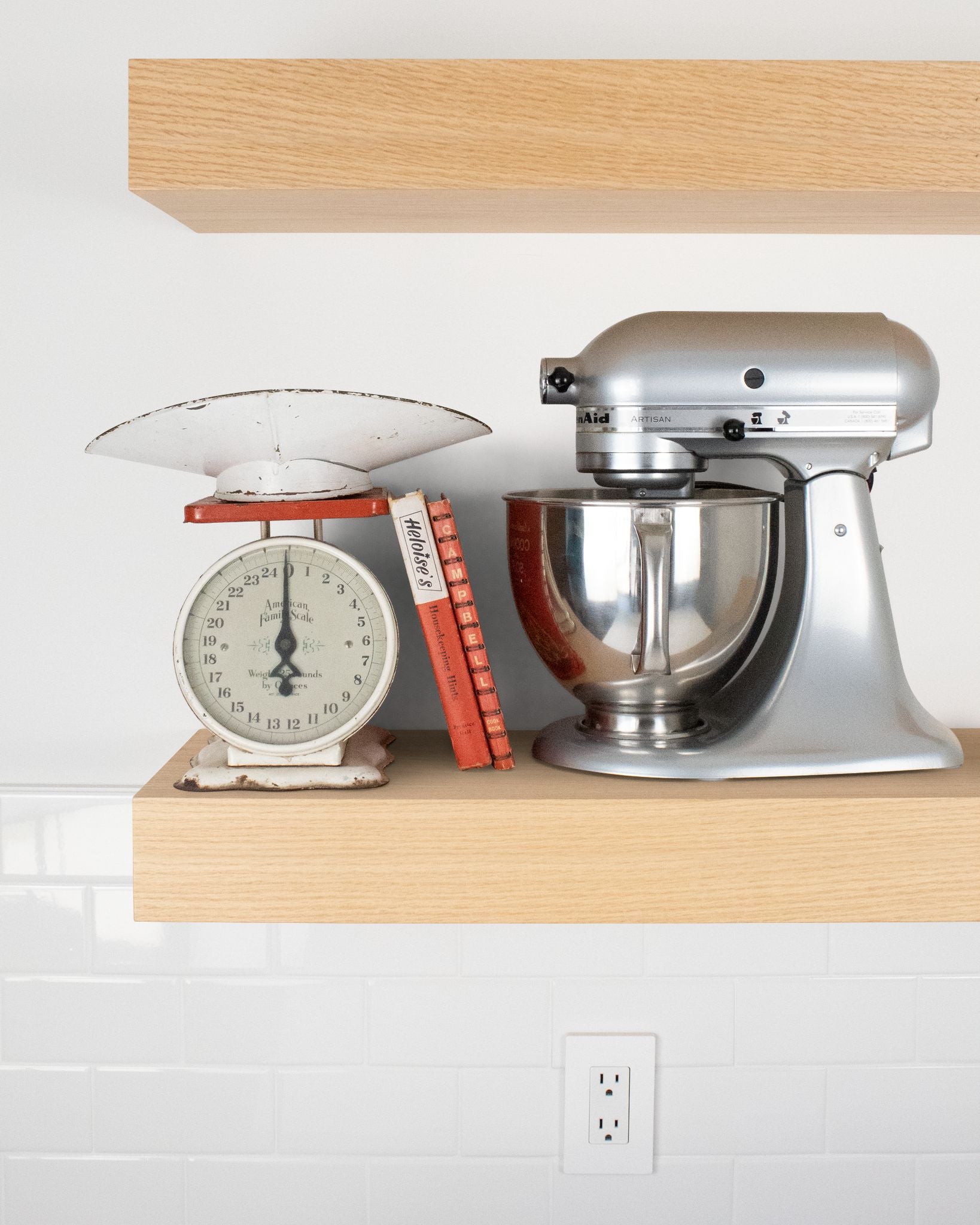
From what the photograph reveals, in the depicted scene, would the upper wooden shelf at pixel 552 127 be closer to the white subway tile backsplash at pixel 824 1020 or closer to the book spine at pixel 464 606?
the book spine at pixel 464 606

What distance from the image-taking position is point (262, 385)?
3.71 ft

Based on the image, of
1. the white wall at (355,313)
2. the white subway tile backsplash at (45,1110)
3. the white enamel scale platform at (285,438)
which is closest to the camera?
the white enamel scale platform at (285,438)

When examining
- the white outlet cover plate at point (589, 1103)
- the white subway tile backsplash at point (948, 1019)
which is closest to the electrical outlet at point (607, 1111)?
the white outlet cover plate at point (589, 1103)

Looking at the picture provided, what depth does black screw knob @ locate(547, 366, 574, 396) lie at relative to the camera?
3.03 ft

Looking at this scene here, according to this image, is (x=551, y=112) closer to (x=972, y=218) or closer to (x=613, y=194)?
(x=613, y=194)

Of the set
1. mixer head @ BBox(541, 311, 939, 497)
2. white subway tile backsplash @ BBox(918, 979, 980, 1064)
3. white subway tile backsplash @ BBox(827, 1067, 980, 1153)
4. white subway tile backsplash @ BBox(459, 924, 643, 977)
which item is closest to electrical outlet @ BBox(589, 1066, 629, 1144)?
white subway tile backsplash @ BBox(459, 924, 643, 977)

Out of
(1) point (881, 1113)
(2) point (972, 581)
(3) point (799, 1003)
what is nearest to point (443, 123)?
(2) point (972, 581)

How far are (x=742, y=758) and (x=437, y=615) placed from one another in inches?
11.0

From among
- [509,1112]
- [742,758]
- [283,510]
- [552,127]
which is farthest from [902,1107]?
[552,127]

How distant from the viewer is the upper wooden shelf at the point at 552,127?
0.88 metres

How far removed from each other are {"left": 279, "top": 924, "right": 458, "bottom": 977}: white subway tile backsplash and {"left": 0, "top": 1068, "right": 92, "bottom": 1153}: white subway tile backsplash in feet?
0.85

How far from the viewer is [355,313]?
113cm

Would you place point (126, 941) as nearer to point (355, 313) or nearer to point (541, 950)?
point (541, 950)

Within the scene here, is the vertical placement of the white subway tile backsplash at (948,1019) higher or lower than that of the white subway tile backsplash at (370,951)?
lower
